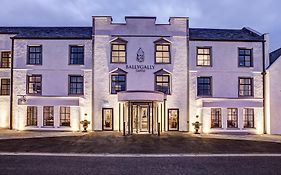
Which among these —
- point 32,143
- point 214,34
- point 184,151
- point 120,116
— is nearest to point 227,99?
point 214,34

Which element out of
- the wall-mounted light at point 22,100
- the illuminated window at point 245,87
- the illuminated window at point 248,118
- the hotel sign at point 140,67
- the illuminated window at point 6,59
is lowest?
the illuminated window at point 248,118

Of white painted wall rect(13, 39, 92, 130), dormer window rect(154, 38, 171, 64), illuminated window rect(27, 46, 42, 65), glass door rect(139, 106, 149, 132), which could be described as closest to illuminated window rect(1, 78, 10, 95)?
white painted wall rect(13, 39, 92, 130)

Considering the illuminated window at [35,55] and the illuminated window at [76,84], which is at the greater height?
the illuminated window at [35,55]

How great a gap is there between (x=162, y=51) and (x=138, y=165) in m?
18.3

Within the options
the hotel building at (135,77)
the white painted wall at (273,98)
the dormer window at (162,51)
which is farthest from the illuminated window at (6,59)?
the white painted wall at (273,98)

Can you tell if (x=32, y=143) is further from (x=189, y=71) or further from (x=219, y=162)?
(x=189, y=71)

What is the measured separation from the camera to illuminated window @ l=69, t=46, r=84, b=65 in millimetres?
29844

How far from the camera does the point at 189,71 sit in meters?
29.7

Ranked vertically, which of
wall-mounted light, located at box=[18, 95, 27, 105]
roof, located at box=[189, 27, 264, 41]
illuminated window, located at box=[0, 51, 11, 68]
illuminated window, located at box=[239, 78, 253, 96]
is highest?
roof, located at box=[189, 27, 264, 41]

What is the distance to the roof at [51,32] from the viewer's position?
98.0 feet

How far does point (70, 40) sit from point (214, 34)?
546 inches

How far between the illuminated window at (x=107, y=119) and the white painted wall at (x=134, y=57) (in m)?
0.35

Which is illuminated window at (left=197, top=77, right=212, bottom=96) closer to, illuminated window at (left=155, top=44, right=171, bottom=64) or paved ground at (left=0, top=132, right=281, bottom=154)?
illuminated window at (left=155, top=44, right=171, bottom=64)

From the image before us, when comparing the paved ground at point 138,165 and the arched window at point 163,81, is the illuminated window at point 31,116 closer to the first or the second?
the arched window at point 163,81
